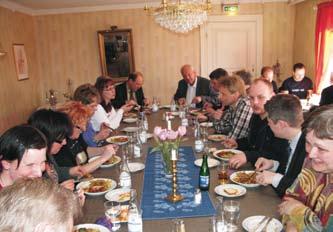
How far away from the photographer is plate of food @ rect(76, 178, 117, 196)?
2129 mm

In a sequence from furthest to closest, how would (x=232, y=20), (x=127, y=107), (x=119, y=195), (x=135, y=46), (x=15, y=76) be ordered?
(x=135, y=46) < (x=232, y=20) < (x=15, y=76) < (x=127, y=107) < (x=119, y=195)

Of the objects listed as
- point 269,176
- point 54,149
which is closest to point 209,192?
point 269,176

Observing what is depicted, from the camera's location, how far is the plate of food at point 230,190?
2.04 metres

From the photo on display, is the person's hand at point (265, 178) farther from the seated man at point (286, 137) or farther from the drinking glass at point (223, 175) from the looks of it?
the drinking glass at point (223, 175)

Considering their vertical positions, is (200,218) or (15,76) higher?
(15,76)

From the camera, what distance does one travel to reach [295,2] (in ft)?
21.7

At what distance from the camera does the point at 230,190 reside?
2.11 metres

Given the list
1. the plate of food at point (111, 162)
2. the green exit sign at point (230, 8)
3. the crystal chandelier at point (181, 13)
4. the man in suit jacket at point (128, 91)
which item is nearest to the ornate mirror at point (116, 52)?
the man in suit jacket at point (128, 91)

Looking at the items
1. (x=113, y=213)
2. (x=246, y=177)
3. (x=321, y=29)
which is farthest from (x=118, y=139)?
(x=321, y=29)

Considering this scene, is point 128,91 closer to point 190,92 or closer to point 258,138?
point 190,92

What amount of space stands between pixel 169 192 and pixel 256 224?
24.7 inches

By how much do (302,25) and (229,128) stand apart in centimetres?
398

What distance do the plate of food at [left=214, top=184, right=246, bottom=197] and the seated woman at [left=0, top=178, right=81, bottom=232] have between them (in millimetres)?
1319

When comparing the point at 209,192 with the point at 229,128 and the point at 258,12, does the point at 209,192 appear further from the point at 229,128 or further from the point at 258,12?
the point at 258,12
